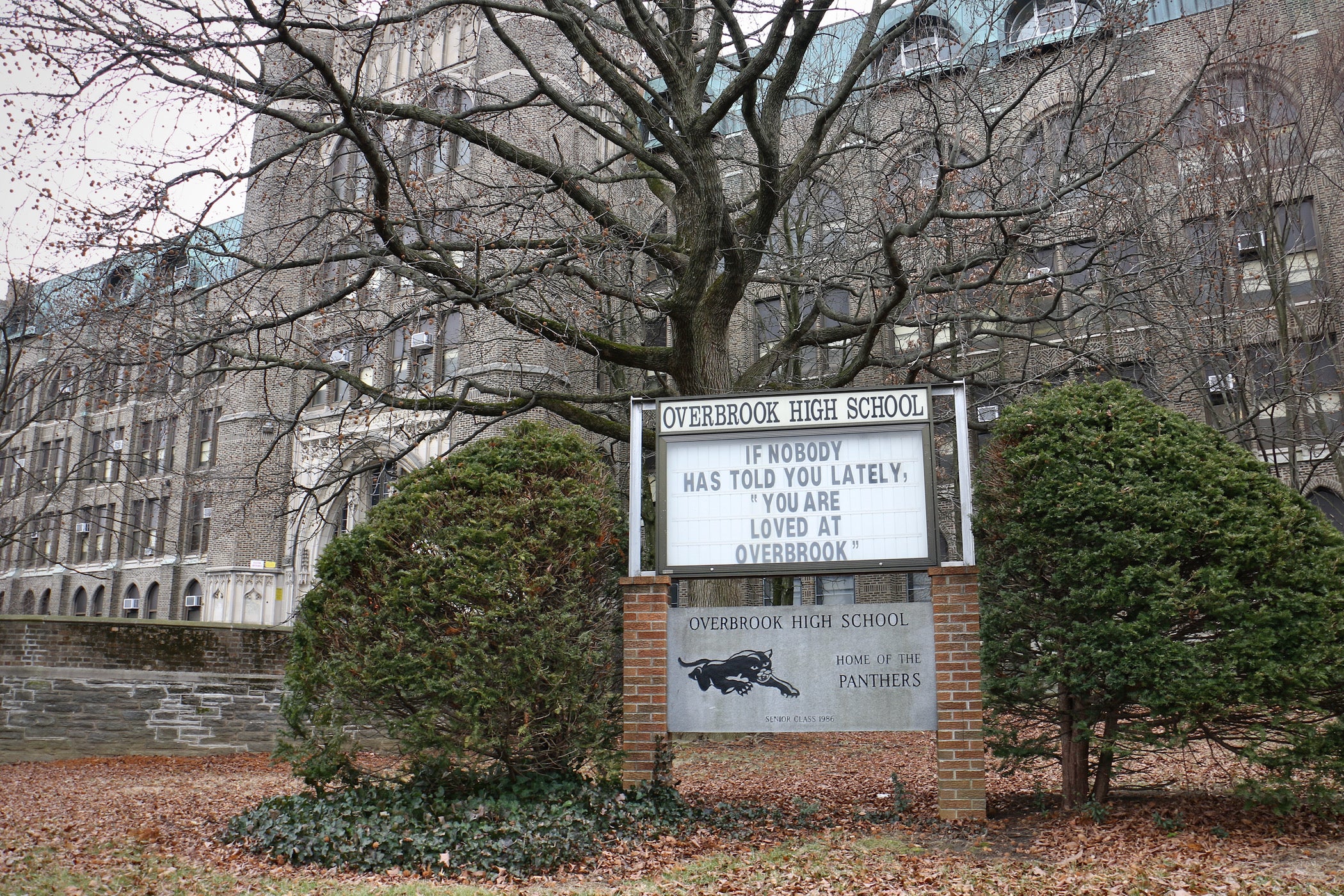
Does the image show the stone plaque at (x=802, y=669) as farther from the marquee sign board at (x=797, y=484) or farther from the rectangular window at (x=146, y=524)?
the rectangular window at (x=146, y=524)

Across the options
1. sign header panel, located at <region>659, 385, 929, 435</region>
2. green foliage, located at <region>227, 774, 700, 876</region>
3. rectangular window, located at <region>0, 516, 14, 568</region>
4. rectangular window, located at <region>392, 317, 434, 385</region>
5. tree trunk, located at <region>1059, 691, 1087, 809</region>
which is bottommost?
green foliage, located at <region>227, 774, 700, 876</region>

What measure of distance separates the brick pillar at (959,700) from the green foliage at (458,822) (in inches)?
82.2

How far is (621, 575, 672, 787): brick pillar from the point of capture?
7992 millimetres

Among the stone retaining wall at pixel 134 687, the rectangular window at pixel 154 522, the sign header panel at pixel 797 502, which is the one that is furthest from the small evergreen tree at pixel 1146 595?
the rectangular window at pixel 154 522

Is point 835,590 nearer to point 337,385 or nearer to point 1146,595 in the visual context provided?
point 337,385

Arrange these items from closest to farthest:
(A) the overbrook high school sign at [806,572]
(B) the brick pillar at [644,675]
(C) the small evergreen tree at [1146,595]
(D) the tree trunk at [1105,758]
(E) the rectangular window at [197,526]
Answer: (C) the small evergreen tree at [1146,595], (D) the tree trunk at [1105,758], (A) the overbrook high school sign at [806,572], (B) the brick pillar at [644,675], (E) the rectangular window at [197,526]

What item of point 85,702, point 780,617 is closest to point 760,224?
point 780,617

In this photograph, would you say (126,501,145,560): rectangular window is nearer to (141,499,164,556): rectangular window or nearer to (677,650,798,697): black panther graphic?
(141,499,164,556): rectangular window

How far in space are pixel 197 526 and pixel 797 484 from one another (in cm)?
3493

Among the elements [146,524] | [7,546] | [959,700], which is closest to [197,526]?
[146,524]

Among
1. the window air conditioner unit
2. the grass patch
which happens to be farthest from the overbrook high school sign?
the window air conditioner unit

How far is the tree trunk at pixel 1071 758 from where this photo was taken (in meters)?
7.71

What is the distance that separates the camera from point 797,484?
833 cm

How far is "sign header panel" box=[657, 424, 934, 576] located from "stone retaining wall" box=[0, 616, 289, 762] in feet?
38.3
